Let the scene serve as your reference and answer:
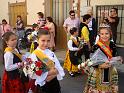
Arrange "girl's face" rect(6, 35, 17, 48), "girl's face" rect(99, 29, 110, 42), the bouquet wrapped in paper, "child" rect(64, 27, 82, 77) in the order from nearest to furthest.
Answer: the bouquet wrapped in paper
"girl's face" rect(99, 29, 110, 42)
"girl's face" rect(6, 35, 17, 48)
"child" rect(64, 27, 82, 77)

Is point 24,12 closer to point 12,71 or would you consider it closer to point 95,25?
point 95,25

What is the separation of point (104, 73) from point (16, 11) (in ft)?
41.5

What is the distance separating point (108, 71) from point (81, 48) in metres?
3.91

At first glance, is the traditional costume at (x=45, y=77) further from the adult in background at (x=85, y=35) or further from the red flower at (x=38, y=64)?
the adult in background at (x=85, y=35)

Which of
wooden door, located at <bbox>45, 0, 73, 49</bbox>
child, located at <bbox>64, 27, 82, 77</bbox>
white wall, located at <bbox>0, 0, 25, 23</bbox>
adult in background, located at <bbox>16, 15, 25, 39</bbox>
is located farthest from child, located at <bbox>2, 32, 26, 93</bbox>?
white wall, located at <bbox>0, 0, 25, 23</bbox>

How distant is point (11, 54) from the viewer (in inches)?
218

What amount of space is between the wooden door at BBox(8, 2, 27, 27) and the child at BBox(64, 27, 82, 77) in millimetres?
7376

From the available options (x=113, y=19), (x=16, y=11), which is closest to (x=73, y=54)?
(x=113, y=19)

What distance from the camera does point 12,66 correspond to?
18.1ft

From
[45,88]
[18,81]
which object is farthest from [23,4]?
[45,88]

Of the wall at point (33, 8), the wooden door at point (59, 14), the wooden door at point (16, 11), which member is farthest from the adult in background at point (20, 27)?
the wooden door at point (59, 14)

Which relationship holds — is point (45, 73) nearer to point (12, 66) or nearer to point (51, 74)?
point (51, 74)

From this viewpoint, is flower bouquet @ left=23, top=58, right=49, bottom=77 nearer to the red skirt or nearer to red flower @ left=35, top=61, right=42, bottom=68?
red flower @ left=35, top=61, right=42, bottom=68

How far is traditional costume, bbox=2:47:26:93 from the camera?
5.50 meters
